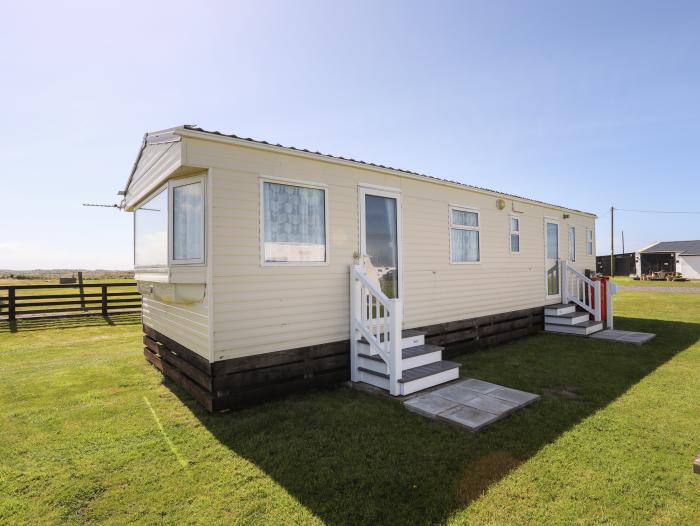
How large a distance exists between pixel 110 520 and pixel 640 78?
551 inches

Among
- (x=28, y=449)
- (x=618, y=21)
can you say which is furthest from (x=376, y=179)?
(x=618, y=21)

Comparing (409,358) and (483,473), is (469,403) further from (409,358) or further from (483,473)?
(483,473)

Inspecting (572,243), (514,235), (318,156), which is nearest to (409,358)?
(318,156)

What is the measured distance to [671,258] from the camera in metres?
35.0

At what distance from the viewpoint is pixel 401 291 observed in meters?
5.82

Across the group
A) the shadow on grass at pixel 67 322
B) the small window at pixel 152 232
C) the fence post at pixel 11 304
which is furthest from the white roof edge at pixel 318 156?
the fence post at pixel 11 304

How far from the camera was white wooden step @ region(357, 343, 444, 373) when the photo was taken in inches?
188

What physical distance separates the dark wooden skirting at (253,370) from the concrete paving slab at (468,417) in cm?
173

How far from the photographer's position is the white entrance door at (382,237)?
5.39 meters

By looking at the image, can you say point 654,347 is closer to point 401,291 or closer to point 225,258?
point 401,291

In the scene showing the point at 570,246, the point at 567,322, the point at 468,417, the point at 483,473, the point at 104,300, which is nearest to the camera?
the point at 483,473

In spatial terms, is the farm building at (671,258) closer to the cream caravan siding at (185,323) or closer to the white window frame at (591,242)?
the white window frame at (591,242)

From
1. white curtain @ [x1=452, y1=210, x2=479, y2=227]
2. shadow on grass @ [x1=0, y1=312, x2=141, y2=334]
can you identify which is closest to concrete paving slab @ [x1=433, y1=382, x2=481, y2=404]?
white curtain @ [x1=452, y1=210, x2=479, y2=227]

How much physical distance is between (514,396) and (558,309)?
223 inches
